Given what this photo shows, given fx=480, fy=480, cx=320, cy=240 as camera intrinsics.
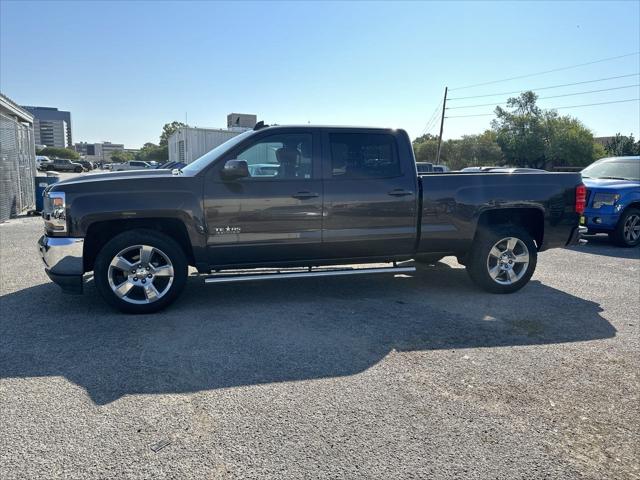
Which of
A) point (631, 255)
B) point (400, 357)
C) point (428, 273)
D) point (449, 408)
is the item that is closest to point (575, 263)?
point (631, 255)

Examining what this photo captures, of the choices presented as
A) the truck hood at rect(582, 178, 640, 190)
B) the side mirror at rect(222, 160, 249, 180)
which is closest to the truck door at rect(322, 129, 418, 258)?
the side mirror at rect(222, 160, 249, 180)

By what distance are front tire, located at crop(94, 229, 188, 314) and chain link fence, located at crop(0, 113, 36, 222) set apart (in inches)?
379

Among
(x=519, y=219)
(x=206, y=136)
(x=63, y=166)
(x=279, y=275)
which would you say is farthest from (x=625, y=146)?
(x=63, y=166)

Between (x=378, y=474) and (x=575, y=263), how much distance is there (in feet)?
22.8

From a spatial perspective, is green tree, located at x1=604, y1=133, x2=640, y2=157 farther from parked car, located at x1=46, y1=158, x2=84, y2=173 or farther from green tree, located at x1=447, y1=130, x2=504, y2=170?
parked car, located at x1=46, y1=158, x2=84, y2=173

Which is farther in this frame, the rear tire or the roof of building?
the roof of building

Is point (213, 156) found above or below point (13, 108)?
below

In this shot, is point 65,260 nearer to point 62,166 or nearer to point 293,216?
point 293,216

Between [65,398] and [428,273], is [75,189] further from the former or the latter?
[428,273]

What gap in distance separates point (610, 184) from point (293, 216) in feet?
26.7

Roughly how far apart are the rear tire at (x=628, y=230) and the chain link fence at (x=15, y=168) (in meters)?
14.5

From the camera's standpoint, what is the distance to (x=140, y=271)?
4965 mm

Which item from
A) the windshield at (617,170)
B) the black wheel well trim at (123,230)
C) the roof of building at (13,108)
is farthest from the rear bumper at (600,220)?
the roof of building at (13,108)

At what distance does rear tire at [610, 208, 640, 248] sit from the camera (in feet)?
32.4
